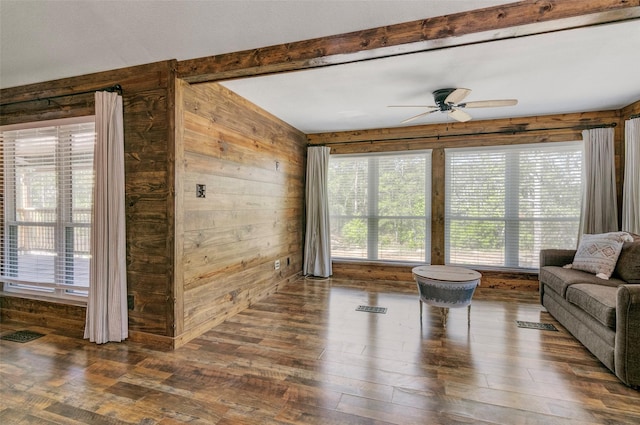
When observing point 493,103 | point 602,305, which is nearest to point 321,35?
point 493,103

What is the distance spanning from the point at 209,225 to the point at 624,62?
4239 millimetres

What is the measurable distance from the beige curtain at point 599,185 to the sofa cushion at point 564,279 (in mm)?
1097

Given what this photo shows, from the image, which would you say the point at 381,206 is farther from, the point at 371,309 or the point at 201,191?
the point at 201,191

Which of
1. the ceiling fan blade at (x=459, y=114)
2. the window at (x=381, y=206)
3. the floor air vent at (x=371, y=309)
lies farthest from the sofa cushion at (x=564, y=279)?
the ceiling fan blade at (x=459, y=114)

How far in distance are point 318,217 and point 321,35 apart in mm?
3541

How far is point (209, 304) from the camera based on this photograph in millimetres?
A: 3309

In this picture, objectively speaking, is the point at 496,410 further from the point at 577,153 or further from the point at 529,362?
the point at 577,153

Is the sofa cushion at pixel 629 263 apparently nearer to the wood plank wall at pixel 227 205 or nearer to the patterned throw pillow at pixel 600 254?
the patterned throw pillow at pixel 600 254

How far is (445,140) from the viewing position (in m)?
5.11

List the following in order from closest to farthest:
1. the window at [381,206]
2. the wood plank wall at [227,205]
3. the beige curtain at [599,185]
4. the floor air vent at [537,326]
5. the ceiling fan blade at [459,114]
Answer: the wood plank wall at [227,205], the floor air vent at [537,326], the ceiling fan blade at [459,114], the beige curtain at [599,185], the window at [381,206]

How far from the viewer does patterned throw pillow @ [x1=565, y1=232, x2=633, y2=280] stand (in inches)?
129

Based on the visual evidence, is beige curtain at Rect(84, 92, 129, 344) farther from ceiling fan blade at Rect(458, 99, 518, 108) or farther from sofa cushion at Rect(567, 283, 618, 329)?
sofa cushion at Rect(567, 283, 618, 329)

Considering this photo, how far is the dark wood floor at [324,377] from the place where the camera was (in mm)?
1961

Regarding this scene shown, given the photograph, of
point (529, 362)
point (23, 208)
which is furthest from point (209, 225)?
point (529, 362)
